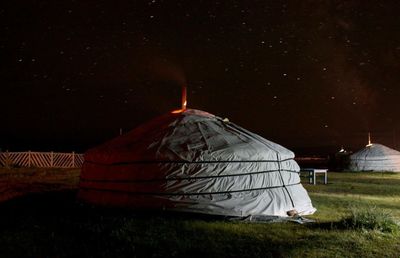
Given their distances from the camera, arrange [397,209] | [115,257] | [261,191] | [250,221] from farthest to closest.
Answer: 1. [397,209]
2. [261,191]
3. [250,221]
4. [115,257]

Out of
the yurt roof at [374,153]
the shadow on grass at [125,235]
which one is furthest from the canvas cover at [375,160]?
the shadow on grass at [125,235]

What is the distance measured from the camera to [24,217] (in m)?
6.60

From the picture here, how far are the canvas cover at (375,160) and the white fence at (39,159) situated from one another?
1322cm

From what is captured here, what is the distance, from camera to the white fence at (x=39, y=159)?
65.8 feet

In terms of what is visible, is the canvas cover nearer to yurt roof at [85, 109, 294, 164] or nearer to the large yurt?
the large yurt

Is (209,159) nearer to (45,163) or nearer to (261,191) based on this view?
(261,191)

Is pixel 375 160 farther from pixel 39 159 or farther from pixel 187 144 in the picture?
pixel 187 144

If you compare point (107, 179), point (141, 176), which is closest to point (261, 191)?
point (141, 176)

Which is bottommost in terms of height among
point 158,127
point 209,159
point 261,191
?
point 261,191

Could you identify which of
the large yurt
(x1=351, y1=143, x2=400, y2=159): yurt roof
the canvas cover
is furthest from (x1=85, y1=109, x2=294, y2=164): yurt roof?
(x1=351, y1=143, x2=400, y2=159): yurt roof

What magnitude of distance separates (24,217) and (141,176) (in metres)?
1.67

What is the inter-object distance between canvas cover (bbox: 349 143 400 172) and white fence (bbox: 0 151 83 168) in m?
13.2

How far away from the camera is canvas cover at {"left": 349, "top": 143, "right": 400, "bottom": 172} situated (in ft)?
74.2

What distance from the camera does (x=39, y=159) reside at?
70.1ft
